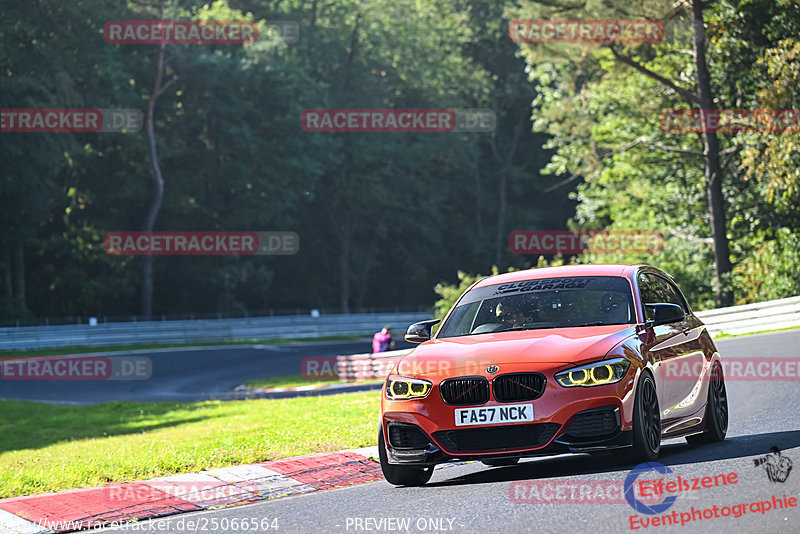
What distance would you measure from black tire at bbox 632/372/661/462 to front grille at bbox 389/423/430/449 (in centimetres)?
148

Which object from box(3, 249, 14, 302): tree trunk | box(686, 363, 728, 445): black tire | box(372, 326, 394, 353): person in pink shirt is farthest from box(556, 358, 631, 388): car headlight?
box(3, 249, 14, 302): tree trunk

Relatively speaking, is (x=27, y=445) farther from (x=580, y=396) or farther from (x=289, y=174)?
(x=289, y=174)

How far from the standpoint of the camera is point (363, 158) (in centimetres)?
7506

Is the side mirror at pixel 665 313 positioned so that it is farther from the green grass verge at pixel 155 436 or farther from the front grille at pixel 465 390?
the green grass verge at pixel 155 436

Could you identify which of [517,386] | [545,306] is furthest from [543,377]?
[545,306]

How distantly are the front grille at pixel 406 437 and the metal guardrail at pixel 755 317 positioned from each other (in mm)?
19349

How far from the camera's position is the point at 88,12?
177ft

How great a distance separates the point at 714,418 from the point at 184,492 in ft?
15.5

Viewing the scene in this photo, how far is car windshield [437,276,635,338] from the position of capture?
9219mm

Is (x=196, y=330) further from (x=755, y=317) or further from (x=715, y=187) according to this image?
(x=755, y=317)

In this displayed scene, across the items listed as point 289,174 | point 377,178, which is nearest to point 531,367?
point 289,174

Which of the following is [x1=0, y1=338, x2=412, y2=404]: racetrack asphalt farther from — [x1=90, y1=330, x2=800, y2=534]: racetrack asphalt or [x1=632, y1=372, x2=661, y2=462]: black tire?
[x1=632, y1=372, x2=661, y2=462]: black tire

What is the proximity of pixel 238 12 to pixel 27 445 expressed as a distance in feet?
167

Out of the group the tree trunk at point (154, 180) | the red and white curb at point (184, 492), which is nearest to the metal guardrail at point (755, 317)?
the red and white curb at point (184, 492)
